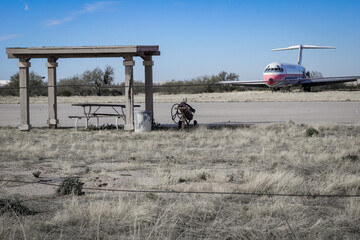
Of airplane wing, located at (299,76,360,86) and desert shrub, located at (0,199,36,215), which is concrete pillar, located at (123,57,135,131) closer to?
desert shrub, located at (0,199,36,215)

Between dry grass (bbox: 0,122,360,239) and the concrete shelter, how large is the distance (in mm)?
2399

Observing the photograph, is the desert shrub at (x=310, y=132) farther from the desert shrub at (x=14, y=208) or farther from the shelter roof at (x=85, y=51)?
the desert shrub at (x=14, y=208)

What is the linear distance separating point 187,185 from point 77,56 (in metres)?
10.7

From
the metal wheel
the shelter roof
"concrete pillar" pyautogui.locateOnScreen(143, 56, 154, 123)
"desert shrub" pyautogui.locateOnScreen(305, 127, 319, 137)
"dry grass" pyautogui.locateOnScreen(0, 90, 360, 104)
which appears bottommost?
"desert shrub" pyautogui.locateOnScreen(305, 127, 319, 137)

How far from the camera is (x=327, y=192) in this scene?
7172 mm

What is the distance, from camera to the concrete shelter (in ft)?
52.9

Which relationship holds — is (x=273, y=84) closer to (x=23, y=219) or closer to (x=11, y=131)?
(x=11, y=131)

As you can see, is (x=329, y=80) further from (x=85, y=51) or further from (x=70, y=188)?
(x=70, y=188)

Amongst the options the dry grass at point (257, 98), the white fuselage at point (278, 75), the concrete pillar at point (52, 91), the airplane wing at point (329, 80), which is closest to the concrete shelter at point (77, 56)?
the concrete pillar at point (52, 91)

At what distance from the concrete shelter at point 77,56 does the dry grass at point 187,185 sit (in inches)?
94.5

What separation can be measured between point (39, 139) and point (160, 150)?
484 centimetres

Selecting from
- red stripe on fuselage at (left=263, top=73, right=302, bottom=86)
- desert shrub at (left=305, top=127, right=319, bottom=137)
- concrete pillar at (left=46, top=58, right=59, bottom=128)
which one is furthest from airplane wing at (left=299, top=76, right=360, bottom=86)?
concrete pillar at (left=46, top=58, right=59, bottom=128)

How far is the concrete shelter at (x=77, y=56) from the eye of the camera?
16.1 m

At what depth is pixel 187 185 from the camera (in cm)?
778
